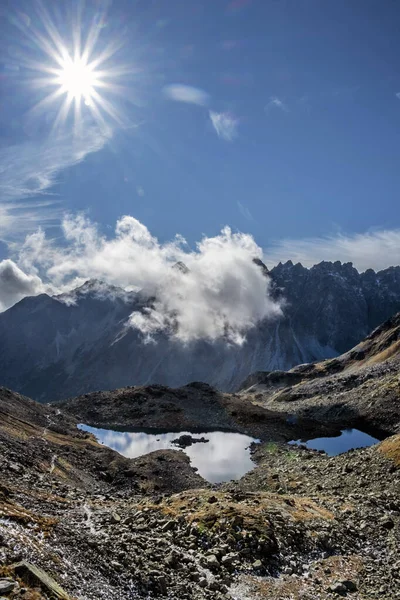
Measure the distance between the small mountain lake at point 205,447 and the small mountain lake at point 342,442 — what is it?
14.1 m

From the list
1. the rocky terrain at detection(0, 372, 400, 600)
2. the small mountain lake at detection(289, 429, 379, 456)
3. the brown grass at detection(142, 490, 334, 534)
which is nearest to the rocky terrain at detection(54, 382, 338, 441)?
the small mountain lake at detection(289, 429, 379, 456)

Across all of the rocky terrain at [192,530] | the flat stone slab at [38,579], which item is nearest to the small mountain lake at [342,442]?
the rocky terrain at [192,530]

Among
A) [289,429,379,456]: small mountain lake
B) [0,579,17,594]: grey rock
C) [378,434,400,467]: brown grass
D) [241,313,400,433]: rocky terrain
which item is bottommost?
[0,579,17,594]: grey rock

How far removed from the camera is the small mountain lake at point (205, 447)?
238 feet

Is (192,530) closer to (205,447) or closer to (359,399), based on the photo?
(205,447)

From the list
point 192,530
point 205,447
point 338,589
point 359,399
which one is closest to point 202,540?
point 192,530

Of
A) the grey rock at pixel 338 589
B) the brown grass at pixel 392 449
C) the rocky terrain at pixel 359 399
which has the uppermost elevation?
the rocky terrain at pixel 359 399

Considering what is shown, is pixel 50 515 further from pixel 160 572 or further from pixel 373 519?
pixel 373 519

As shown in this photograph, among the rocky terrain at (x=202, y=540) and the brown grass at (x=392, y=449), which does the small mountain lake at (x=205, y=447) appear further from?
the rocky terrain at (x=202, y=540)

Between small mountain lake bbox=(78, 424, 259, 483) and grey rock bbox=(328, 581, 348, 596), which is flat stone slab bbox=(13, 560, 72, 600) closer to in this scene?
grey rock bbox=(328, 581, 348, 596)

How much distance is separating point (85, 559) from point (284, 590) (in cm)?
1007

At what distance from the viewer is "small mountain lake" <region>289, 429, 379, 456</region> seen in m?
A: 88.9

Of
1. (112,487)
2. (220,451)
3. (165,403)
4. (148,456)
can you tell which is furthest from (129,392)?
(112,487)

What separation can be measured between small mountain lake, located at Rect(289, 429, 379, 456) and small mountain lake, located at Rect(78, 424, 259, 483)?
14.1 meters
